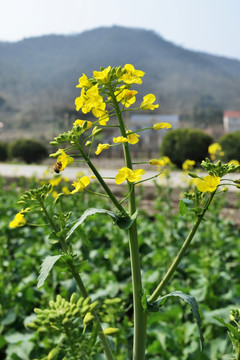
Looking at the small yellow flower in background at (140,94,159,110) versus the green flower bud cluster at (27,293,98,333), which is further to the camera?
the small yellow flower in background at (140,94,159,110)

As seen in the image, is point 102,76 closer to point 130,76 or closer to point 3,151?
point 130,76

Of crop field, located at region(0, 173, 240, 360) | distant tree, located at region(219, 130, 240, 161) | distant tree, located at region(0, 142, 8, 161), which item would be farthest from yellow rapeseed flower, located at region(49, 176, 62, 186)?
distant tree, located at region(0, 142, 8, 161)

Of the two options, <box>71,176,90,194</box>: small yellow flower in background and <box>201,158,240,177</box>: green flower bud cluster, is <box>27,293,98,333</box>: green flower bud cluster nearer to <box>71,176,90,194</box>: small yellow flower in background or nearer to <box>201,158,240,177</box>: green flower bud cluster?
<box>71,176,90,194</box>: small yellow flower in background

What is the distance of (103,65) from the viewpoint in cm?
12381

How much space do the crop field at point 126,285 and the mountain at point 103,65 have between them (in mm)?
78791

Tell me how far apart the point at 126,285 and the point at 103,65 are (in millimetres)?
126982

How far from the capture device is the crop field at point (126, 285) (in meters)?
1.95

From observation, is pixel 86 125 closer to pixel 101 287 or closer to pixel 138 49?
pixel 101 287

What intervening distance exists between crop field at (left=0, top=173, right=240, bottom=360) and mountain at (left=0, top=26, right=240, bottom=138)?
78.8 m

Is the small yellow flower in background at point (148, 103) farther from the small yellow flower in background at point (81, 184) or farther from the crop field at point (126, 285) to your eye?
the crop field at point (126, 285)

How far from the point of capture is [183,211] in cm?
90

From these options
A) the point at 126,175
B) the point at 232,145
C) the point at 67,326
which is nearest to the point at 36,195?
the point at 126,175

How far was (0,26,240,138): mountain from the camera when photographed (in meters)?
105

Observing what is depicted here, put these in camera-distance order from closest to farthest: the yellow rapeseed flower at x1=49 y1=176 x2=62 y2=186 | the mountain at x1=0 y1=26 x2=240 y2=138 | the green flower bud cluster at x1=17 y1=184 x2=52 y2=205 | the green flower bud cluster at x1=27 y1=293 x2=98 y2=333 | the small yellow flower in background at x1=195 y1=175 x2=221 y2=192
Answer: the green flower bud cluster at x1=27 y1=293 x2=98 y2=333
the small yellow flower in background at x1=195 y1=175 x2=221 y2=192
the green flower bud cluster at x1=17 y1=184 x2=52 y2=205
the yellow rapeseed flower at x1=49 y1=176 x2=62 y2=186
the mountain at x1=0 y1=26 x2=240 y2=138
